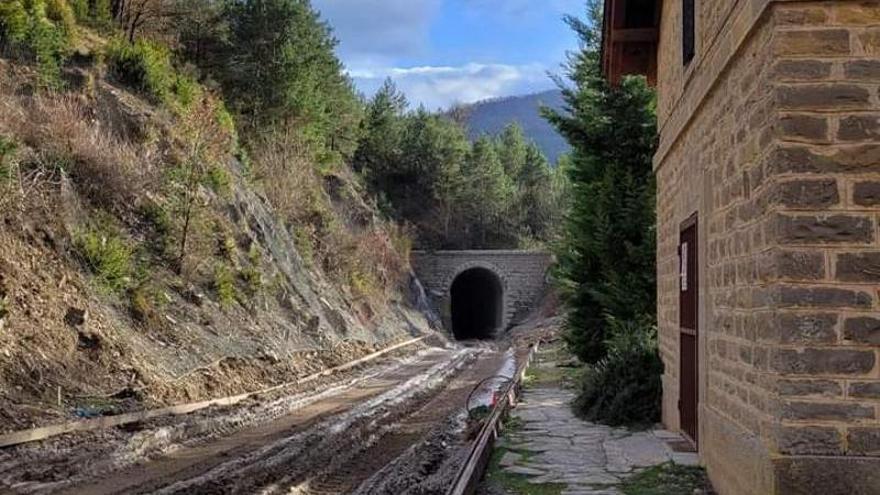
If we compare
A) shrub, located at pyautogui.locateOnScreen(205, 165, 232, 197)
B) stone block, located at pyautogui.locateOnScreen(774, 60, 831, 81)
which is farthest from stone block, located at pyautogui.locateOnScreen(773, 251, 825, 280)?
shrub, located at pyautogui.locateOnScreen(205, 165, 232, 197)

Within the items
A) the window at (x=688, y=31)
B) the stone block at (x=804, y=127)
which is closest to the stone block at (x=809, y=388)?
the stone block at (x=804, y=127)

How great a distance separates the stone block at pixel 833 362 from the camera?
4.82m

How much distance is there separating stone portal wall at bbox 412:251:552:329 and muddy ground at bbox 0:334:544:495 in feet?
95.6

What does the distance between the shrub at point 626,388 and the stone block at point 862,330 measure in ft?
18.8

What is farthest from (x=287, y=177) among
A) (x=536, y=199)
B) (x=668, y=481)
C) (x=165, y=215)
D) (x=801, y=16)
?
(x=536, y=199)

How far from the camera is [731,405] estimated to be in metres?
6.25

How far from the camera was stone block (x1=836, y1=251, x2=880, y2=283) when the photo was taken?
4.87 m

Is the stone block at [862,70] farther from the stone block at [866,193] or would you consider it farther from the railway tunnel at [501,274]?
the railway tunnel at [501,274]

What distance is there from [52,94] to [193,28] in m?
13.4

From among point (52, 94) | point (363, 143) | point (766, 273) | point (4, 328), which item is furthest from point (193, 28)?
point (766, 273)

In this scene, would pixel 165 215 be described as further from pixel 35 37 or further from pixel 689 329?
pixel 689 329

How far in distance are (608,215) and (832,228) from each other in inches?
457

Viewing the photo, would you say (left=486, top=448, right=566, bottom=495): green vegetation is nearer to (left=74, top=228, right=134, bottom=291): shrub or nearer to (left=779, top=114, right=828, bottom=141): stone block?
(left=779, top=114, right=828, bottom=141): stone block

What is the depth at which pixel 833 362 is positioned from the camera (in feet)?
15.9
